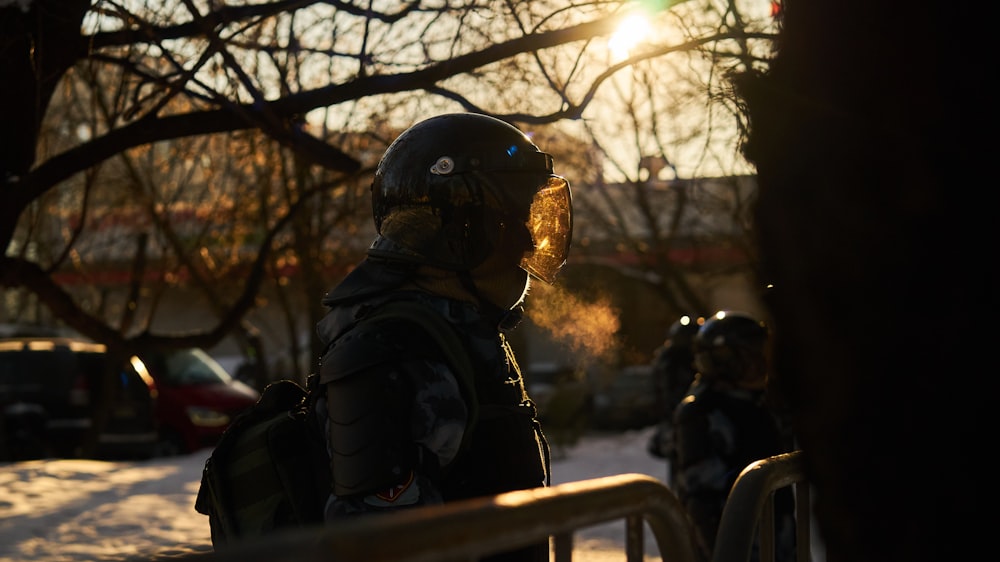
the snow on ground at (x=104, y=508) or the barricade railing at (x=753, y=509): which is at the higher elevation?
the barricade railing at (x=753, y=509)

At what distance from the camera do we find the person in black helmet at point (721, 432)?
5.07 meters

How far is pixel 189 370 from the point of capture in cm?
1734

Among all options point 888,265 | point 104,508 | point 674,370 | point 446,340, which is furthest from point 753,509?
point 104,508

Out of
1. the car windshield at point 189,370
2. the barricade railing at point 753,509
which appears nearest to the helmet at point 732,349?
the barricade railing at point 753,509

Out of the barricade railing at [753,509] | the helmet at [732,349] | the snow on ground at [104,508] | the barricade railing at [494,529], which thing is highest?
the helmet at [732,349]

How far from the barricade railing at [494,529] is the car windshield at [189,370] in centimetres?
1536

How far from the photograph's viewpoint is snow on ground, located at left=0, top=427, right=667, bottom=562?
8594 mm

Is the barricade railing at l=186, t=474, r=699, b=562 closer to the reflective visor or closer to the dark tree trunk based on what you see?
the dark tree trunk

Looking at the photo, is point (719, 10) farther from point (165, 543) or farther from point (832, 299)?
point (165, 543)

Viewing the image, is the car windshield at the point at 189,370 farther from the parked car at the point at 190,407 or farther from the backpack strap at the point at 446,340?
the backpack strap at the point at 446,340

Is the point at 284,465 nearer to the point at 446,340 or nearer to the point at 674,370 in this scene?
the point at 446,340

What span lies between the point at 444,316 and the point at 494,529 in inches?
51.6

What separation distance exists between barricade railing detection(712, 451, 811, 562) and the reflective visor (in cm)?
80

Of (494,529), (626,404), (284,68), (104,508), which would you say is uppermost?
(284,68)
